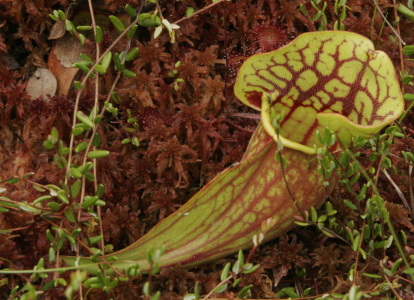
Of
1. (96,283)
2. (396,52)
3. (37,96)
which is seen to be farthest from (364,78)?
(37,96)

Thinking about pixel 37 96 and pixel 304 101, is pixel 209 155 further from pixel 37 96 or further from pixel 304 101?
pixel 37 96

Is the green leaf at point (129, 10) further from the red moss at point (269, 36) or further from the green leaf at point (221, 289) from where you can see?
the green leaf at point (221, 289)

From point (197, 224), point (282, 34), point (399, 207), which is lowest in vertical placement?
point (399, 207)

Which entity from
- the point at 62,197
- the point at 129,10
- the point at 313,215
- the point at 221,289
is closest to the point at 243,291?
the point at 221,289

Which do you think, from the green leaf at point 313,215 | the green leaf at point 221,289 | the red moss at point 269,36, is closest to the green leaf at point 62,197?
the green leaf at point 221,289

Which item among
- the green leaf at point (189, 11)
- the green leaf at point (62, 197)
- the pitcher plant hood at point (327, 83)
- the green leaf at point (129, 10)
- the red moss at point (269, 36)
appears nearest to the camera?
the green leaf at point (62, 197)

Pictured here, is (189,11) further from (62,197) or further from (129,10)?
(62,197)

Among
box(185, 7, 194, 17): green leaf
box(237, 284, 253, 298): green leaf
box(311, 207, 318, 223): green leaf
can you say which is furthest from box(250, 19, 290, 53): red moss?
box(237, 284, 253, 298): green leaf

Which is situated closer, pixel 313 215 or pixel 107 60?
pixel 313 215

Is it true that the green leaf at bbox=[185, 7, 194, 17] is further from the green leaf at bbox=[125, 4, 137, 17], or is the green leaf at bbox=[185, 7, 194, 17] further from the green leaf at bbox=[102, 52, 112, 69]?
the green leaf at bbox=[102, 52, 112, 69]

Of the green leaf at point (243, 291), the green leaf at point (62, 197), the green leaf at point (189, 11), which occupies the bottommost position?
the green leaf at point (243, 291)

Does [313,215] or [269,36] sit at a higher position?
[269,36]
